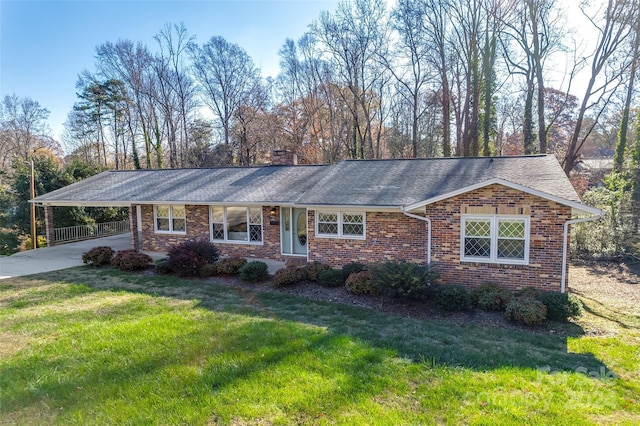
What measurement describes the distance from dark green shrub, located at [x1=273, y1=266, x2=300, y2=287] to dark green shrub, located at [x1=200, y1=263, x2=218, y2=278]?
252 centimetres

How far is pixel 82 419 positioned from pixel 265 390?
6.45 feet

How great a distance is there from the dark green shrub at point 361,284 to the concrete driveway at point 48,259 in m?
10.7

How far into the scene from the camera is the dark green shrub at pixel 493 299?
7996 mm

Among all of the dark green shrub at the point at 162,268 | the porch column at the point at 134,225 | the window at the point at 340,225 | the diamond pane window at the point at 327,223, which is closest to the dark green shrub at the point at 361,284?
the window at the point at 340,225

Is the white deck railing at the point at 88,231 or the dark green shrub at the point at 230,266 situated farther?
the white deck railing at the point at 88,231

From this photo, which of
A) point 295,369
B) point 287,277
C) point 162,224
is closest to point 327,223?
point 287,277

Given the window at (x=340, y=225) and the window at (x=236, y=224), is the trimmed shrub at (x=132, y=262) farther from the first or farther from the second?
the window at (x=340, y=225)

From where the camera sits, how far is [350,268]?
33.3 feet

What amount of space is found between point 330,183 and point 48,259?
1194cm

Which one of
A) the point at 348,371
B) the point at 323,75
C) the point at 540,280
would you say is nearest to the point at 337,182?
the point at 540,280

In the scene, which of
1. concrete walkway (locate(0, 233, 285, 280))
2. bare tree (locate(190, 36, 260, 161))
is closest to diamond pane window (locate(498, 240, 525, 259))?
concrete walkway (locate(0, 233, 285, 280))

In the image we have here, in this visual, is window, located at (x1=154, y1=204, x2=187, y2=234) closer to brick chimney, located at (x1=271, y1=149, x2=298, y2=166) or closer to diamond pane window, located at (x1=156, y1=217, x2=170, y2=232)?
diamond pane window, located at (x1=156, y1=217, x2=170, y2=232)

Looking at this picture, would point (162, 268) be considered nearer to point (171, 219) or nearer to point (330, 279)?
point (171, 219)

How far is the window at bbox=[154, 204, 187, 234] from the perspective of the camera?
14255 mm
